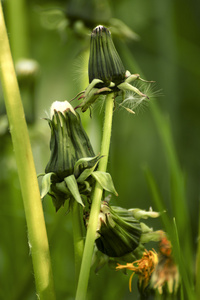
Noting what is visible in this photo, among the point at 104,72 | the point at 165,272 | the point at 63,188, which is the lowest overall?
the point at 165,272

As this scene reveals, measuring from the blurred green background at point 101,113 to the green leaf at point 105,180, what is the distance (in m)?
0.20

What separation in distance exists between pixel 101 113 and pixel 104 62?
34cm

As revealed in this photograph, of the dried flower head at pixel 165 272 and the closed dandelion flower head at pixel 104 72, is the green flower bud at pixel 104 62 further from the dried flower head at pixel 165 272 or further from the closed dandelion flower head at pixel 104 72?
the dried flower head at pixel 165 272

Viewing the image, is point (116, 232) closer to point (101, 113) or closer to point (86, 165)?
point (86, 165)

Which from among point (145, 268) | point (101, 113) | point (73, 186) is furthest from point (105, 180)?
point (101, 113)

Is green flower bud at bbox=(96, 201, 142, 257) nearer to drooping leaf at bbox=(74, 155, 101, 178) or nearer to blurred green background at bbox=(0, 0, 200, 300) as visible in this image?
drooping leaf at bbox=(74, 155, 101, 178)

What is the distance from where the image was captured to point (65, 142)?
55 cm

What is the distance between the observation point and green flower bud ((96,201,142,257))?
55 cm

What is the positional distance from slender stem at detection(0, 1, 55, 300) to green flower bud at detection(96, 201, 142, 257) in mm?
64

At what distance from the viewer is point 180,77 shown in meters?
1.83

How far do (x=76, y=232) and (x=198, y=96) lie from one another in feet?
4.55

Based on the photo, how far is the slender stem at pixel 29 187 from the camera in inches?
20.5

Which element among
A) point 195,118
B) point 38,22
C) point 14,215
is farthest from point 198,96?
point 14,215

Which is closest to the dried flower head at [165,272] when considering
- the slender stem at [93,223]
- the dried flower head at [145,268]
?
the dried flower head at [145,268]
